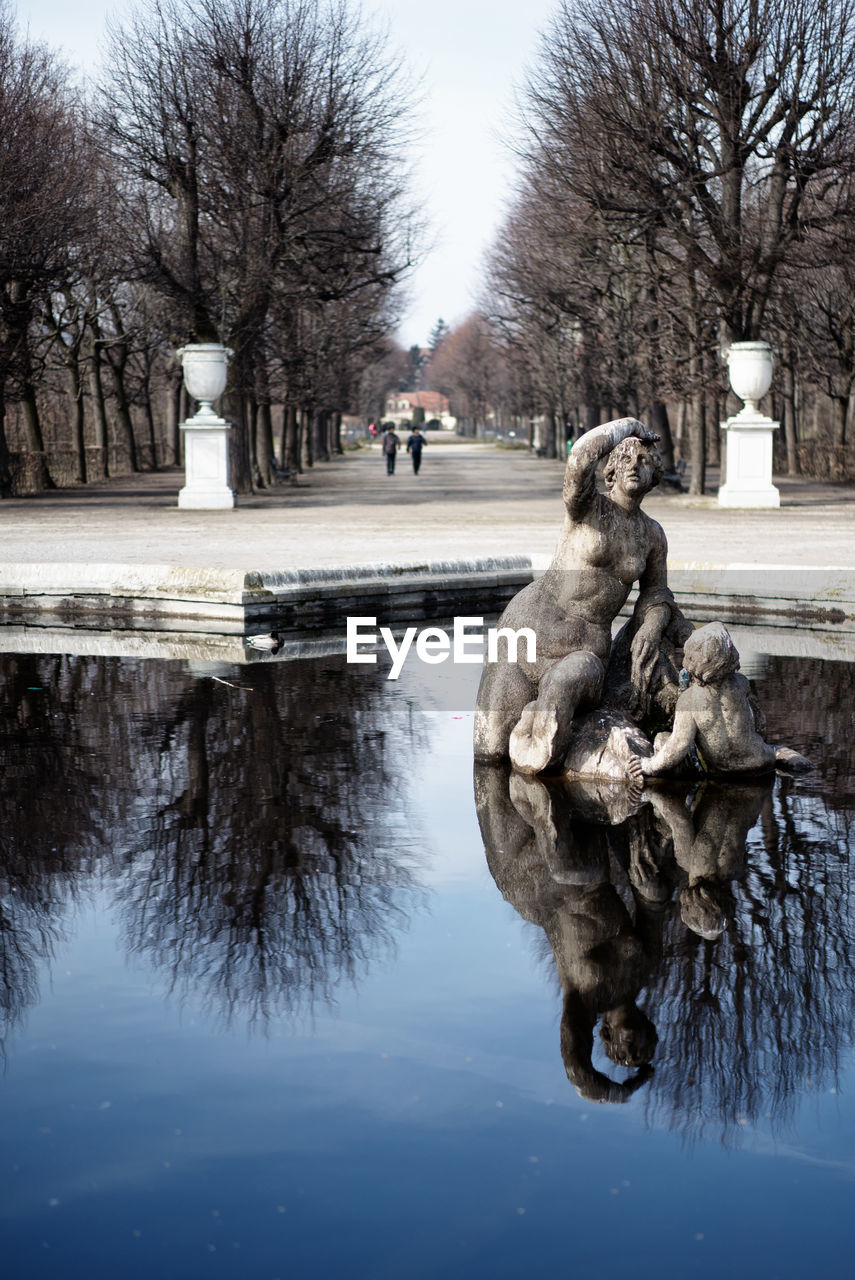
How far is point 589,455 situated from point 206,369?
71.5 feet

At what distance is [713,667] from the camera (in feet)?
22.2

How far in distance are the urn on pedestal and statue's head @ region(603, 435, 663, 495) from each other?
20.7 metres

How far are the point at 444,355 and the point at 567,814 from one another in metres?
165

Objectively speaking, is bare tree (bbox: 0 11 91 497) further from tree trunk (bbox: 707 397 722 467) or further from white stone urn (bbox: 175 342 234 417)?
tree trunk (bbox: 707 397 722 467)

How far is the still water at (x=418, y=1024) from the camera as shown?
3.34 meters

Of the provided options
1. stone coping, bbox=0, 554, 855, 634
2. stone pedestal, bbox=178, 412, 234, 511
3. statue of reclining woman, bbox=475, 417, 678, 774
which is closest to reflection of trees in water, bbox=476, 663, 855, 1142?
statue of reclining woman, bbox=475, 417, 678, 774

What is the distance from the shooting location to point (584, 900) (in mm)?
5406

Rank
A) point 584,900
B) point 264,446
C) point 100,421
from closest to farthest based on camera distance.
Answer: point 584,900, point 264,446, point 100,421

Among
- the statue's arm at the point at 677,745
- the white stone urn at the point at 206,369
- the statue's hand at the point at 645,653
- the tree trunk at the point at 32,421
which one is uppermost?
the white stone urn at the point at 206,369

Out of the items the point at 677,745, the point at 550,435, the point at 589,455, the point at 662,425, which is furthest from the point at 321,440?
the point at 677,745

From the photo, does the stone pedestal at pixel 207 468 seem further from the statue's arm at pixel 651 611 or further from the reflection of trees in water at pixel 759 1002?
the reflection of trees in water at pixel 759 1002

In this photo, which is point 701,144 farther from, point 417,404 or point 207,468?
point 417,404

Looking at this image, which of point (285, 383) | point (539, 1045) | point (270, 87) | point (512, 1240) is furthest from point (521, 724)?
point (285, 383)

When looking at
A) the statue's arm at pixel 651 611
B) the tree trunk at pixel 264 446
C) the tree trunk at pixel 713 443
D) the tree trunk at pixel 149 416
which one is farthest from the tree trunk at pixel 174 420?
the statue's arm at pixel 651 611
